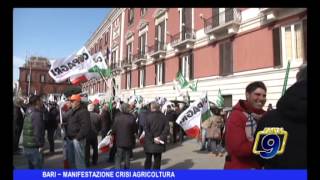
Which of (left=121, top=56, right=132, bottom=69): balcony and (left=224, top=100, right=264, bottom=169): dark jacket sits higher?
(left=121, top=56, right=132, bottom=69): balcony

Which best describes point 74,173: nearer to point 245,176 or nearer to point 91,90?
point 245,176

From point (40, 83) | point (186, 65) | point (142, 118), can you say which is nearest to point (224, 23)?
point (186, 65)

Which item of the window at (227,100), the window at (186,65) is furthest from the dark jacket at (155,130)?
the window at (186,65)

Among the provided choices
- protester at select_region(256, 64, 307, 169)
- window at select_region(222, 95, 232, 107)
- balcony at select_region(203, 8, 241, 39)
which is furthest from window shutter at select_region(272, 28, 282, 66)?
protester at select_region(256, 64, 307, 169)

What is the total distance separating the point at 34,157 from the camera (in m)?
6.29

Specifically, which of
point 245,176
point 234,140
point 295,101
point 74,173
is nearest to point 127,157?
point 74,173

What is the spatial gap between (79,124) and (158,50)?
23.6ft

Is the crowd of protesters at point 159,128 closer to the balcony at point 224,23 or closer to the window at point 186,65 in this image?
the window at point 186,65

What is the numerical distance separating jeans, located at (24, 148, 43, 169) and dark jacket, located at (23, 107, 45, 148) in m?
0.08

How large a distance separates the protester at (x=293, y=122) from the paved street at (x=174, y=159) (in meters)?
2.59

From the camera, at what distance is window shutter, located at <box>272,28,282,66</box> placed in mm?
10578

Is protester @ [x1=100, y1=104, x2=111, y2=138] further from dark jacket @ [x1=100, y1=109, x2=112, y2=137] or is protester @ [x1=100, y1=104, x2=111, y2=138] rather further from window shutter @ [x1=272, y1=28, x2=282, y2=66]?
window shutter @ [x1=272, y1=28, x2=282, y2=66]

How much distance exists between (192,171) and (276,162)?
268cm

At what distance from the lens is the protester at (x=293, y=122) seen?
2.59 meters
